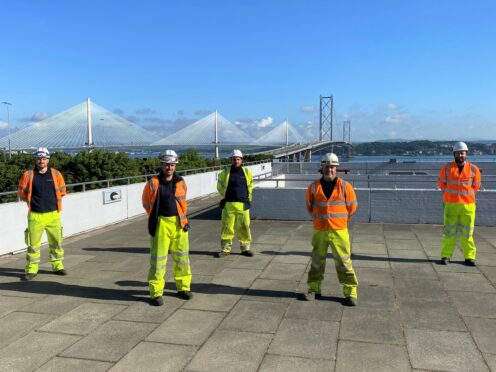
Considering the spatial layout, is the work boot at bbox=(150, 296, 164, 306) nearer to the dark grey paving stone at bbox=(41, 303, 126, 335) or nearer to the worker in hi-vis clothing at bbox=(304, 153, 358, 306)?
the dark grey paving stone at bbox=(41, 303, 126, 335)

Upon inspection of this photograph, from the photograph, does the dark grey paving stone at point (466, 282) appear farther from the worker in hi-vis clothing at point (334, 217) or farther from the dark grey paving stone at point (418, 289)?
the worker in hi-vis clothing at point (334, 217)

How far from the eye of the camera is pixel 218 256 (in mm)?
8094

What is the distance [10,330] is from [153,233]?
71.8 inches

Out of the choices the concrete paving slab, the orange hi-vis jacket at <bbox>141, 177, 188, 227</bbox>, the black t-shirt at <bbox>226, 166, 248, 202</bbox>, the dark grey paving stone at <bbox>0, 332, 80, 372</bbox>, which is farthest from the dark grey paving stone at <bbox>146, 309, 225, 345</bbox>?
the black t-shirt at <bbox>226, 166, 248, 202</bbox>

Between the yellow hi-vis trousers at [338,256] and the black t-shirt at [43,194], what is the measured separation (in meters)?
4.02

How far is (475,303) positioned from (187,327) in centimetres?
350

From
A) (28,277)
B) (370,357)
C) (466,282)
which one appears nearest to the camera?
(370,357)

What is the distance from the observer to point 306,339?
449 cm

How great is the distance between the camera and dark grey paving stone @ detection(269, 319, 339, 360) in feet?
13.8

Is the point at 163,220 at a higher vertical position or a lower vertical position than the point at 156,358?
higher

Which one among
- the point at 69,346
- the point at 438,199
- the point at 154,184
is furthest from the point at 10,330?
the point at 438,199

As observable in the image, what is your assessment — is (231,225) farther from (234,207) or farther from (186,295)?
(186,295)

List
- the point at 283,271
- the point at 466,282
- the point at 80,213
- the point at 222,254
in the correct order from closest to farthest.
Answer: the point at 466,282
the point at 283,271
the point at 222,254
the point at 80,213

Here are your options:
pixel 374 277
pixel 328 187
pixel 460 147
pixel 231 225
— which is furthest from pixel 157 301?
pixel 460 147
